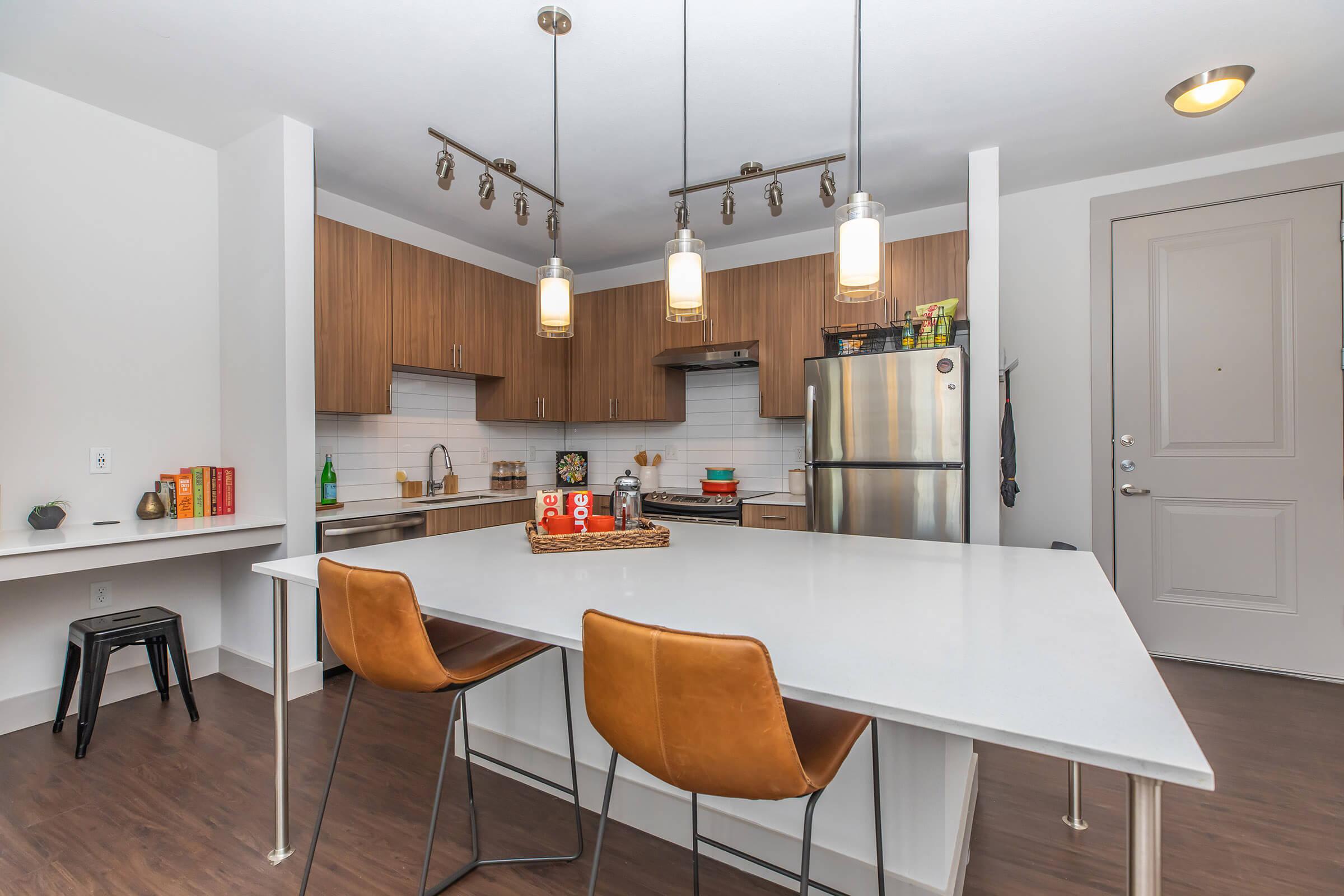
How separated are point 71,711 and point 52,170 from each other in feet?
7.43

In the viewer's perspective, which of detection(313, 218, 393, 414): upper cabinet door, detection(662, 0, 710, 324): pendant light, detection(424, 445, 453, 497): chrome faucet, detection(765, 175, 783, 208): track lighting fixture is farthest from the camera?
detection(424, 445, 453, 497): chrome faucet

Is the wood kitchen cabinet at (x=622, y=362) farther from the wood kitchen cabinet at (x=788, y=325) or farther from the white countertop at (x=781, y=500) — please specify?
the white countertop at (x=781, y=500)

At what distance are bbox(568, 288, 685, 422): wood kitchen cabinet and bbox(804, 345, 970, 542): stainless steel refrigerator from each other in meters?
1.38

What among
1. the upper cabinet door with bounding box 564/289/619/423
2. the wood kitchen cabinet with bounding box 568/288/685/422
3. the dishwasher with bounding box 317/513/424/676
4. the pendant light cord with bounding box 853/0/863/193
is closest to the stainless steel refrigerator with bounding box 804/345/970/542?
the pendant light cord with bounding box 853/0/863/193

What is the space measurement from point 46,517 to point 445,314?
2048mm

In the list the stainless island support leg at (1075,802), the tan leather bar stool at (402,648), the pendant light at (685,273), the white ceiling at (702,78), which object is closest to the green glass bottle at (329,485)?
the white ceiling at (702,78)

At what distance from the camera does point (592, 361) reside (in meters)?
4.69

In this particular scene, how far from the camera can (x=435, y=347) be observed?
375 centimetres

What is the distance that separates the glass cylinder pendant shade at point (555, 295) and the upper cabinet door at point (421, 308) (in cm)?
188

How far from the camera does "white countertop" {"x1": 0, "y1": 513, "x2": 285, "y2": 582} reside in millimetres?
2143

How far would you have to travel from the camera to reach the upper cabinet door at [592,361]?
4605 millimetres

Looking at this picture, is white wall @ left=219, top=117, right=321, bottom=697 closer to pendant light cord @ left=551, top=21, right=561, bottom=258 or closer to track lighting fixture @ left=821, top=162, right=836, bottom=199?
pendant light cord @ left=551, top=21, right=561, bottom=258

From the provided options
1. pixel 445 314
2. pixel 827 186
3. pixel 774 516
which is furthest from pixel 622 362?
pixel 827 186

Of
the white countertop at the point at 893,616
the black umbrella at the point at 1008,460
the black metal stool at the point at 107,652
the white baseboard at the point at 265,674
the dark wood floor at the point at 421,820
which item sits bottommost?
the dark wood floor at the point at 421,820
